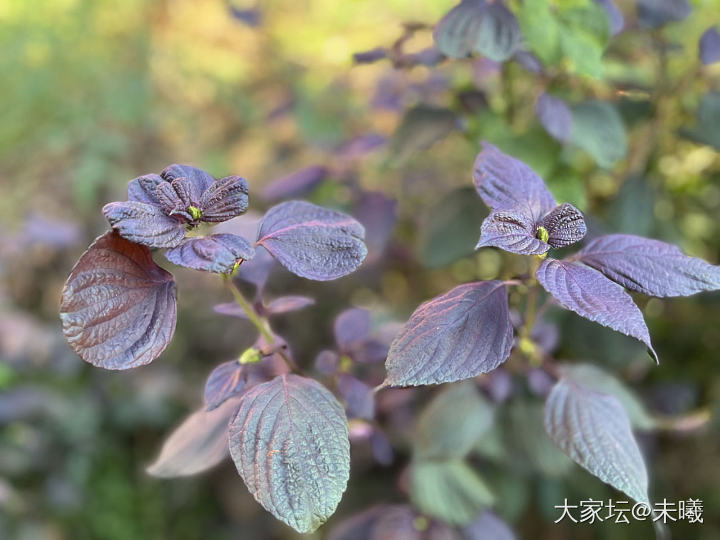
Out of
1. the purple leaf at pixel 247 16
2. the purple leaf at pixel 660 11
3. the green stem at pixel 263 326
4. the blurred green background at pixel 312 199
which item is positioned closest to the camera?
the green stem at pixel 263 326

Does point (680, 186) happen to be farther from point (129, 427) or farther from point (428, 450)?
point (129, 427)

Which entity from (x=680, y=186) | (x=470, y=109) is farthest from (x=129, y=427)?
(x=680, y=186)

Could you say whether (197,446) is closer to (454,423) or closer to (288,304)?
(288,304)

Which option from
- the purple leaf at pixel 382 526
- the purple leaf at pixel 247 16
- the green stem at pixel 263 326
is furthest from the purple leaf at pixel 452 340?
the purple leaf at pixel 247 16

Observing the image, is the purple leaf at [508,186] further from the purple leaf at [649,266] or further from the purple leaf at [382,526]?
the purple leaf at [382,526]

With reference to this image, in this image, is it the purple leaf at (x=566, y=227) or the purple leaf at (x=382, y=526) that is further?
the purple leaf at (x=382, y=526)

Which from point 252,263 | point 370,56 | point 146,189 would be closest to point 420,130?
point 370,56

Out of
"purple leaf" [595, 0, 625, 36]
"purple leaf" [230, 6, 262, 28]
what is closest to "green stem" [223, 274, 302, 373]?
"purple leaf" [595, 0, 625, 36]
